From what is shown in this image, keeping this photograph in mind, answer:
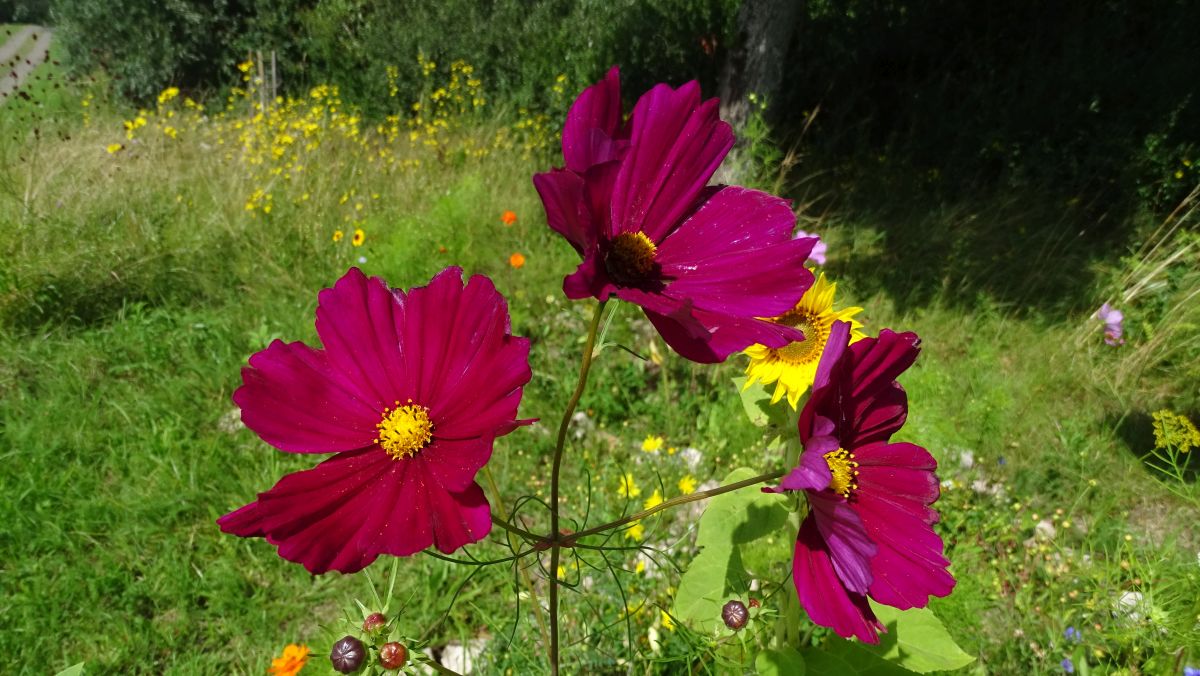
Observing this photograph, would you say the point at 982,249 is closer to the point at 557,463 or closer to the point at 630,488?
the point at 630,488

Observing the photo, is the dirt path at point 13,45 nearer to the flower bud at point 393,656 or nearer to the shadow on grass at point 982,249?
the shadow on grass at point 982,249

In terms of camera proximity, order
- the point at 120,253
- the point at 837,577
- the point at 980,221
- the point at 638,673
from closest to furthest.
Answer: the point at 837,577
the point at 638,673
the point at 120,253
the point at 980,221

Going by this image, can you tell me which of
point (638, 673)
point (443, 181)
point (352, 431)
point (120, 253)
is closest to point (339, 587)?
point (638, 673)

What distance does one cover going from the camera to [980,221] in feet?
13.0

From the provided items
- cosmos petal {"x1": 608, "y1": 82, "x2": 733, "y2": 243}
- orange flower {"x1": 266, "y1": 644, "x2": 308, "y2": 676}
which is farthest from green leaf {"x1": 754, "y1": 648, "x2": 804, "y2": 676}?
orange flower {"x1": 266, "y1": 644, "x2": 308, "y2": 676}

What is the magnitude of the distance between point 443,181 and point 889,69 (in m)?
3.53

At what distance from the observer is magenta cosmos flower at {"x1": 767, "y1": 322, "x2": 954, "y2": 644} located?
58 cm

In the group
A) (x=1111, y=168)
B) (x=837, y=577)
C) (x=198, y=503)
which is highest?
(x=837, y=577)

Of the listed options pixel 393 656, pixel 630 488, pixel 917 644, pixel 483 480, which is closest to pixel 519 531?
pixel 393 656

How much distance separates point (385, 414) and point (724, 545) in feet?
1.61

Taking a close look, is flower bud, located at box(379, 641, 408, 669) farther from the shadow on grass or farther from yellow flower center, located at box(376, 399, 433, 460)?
the shadow on grass

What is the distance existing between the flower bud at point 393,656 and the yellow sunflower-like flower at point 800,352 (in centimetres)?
47

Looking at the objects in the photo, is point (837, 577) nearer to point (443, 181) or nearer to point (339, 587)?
point (339, 587)

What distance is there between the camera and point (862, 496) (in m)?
0.71
